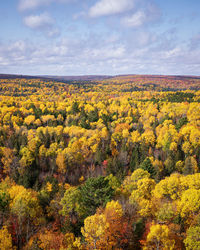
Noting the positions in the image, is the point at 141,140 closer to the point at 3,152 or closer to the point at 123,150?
the point at 123,150

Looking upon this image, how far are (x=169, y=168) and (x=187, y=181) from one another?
2825 cm

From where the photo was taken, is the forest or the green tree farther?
the green tree

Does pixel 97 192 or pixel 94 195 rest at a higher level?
pixel 97 192

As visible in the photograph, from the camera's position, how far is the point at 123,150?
249 ft

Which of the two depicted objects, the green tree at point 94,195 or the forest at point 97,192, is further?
the green tree at point 94,195

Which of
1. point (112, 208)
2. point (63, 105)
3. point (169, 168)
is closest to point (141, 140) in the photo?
point (169, 168)

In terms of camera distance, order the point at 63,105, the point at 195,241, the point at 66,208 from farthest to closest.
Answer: the point at 63,105
the point at 66,208
the point at 195,241

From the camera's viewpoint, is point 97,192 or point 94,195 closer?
point 97,192

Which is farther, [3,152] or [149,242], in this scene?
[3,152]

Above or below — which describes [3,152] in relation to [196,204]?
below

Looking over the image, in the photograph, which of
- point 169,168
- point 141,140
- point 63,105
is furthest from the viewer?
point 63,105

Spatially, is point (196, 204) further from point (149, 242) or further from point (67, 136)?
point (67, 136)

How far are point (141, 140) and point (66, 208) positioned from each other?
190ft

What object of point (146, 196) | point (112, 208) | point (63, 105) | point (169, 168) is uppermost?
point (63, 105)
